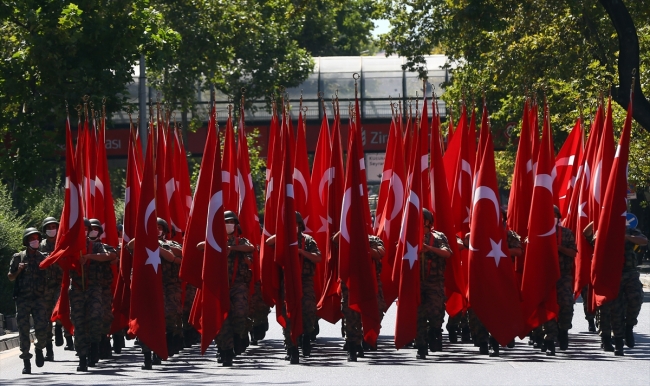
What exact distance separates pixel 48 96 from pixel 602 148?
485 inches

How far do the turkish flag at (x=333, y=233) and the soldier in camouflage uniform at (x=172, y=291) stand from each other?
164cm

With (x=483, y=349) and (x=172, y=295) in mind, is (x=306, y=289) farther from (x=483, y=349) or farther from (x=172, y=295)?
(x=483, y=349)

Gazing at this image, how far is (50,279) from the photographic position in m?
15.0

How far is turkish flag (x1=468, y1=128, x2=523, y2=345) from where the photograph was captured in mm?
14648

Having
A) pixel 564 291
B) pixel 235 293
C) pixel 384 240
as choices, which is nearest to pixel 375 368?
pixel 235 293

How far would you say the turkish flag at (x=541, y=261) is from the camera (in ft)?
48.8

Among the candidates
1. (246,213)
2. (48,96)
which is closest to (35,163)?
(48,96)

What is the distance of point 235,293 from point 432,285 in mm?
2160

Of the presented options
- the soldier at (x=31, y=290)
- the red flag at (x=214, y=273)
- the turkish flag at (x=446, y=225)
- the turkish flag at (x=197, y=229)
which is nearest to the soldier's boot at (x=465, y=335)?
the turkish flag at (x=446, y=225)

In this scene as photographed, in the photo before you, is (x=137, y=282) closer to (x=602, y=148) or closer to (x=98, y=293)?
(x=98, y=293)

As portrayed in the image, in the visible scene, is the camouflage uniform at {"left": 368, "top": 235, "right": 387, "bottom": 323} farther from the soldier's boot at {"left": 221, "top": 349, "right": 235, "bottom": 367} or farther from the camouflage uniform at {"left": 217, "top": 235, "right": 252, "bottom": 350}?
the soldier's boot at {"left": 221, "top": 349, "right": 235, "bottom": 367}

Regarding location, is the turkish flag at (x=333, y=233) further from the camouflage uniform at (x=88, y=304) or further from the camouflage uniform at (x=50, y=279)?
the camouflage uniform at (x=50, y=279)

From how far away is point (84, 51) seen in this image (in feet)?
81.4

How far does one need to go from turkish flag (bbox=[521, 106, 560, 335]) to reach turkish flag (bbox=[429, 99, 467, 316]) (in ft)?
2.92
